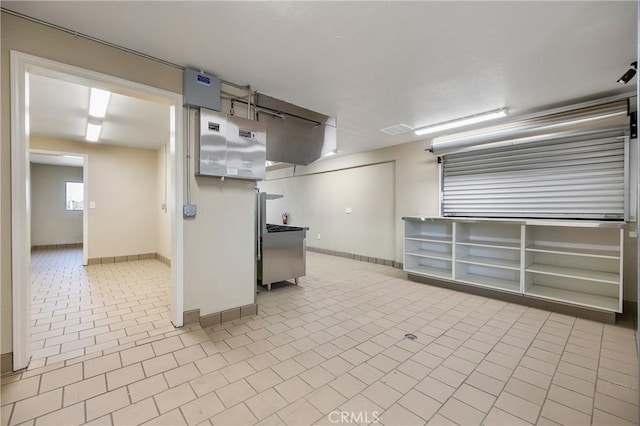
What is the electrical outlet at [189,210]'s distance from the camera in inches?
103

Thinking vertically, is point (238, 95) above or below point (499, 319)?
above

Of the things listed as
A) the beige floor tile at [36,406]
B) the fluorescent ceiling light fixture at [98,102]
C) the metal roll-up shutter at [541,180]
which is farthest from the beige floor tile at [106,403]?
the metal roll-up shutter at [541,180]

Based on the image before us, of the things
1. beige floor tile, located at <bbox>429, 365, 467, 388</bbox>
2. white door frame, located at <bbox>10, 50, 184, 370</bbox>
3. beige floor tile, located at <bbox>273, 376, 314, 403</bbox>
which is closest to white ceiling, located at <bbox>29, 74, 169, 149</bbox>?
white door frame, located at <bbox>10, 50, 184, 370</bbox>

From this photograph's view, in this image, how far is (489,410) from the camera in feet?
5.54

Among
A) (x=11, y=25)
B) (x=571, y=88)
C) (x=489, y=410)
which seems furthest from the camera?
(x=571, y=88)

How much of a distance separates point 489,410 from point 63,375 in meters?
2.89

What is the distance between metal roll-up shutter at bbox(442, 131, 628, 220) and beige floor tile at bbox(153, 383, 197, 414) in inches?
173

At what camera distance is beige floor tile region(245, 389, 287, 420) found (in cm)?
163

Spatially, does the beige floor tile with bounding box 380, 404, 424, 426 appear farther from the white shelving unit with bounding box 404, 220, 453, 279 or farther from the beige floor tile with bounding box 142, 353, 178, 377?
the white shelving unit with bounding box 404, 220, 453, 279

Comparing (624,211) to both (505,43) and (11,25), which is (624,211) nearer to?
(505,43)

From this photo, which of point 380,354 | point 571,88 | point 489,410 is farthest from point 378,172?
point 489,410

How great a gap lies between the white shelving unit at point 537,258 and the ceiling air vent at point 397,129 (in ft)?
4.82

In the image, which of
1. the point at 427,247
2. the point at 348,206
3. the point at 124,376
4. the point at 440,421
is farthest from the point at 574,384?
the point at 348,206

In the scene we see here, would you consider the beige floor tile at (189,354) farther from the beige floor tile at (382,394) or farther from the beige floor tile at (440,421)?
the beige floor tile at (440,421)
